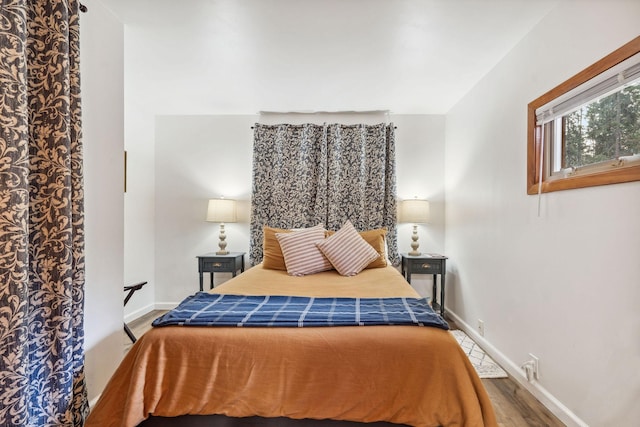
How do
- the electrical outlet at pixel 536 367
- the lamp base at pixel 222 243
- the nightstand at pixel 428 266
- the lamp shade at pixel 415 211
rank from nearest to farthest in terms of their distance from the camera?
the electrical outlet at pixel 536 367
the nightstand at pixel 428 266
the lamp shade at pixel 415 211
the lamp base at pixel 222 243

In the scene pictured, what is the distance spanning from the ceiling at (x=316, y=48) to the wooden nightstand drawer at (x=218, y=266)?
177 cm

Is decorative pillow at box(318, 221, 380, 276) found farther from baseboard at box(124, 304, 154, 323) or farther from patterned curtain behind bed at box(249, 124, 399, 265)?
baseboard at box(124, 304, 154, 323)

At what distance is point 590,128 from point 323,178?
2454mm

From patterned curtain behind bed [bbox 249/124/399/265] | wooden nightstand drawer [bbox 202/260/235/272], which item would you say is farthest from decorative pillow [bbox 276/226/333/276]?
wooden nightstand drawer [bbox 202/260/235/272]

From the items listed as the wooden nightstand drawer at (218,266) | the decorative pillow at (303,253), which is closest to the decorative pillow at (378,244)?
the decorative pillow at (303,253)

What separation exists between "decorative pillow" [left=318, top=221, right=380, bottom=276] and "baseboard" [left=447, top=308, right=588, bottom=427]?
116cm

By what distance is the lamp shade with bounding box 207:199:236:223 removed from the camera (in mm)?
3682

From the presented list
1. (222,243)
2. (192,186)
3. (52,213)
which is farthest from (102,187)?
(192,186)

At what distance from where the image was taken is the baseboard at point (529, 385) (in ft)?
5.79

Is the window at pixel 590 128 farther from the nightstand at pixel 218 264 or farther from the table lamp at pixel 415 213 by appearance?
the nightstand at pixel 218 264

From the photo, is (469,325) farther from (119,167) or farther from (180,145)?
(180,145)

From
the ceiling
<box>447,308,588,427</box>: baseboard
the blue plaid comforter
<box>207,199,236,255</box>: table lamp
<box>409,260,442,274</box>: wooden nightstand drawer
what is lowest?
<box>447,308,588,427</box>: baseboard

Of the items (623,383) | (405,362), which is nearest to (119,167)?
(405,362)

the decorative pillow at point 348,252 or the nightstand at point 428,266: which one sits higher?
the decorative pillow at point 348,252
